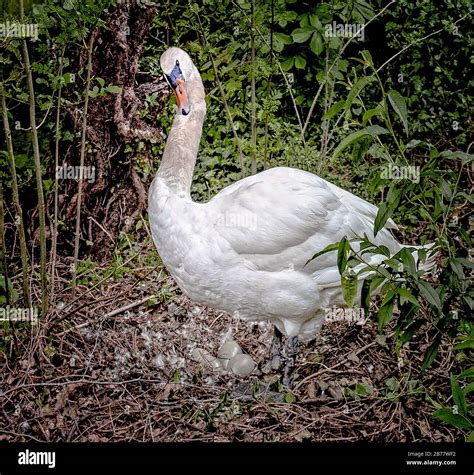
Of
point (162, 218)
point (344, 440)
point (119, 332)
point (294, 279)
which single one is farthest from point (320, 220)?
point (119, 332)

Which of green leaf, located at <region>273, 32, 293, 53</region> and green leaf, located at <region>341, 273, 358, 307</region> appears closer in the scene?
green leaf, located at <region>341, 273, 358, 307</region>

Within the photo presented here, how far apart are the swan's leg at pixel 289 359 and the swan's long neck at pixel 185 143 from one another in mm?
972

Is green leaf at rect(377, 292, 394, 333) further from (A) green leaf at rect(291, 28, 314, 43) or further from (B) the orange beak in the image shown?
(A) green leaf at rect(291, 28, 314, 43)

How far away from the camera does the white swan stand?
390 cm

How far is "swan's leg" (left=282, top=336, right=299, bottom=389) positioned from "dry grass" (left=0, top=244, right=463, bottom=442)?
6 cm

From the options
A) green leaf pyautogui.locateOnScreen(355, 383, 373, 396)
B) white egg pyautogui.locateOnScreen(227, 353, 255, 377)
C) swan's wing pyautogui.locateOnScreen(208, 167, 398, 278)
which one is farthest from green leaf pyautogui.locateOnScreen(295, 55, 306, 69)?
green leaf pyautogui.locateOnScreen(355, 383, 373, 396)

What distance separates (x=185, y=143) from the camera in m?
4.23

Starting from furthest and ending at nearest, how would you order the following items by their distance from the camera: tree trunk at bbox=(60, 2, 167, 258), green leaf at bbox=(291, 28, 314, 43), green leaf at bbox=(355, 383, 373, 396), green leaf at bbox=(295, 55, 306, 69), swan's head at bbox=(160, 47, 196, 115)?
green leaf at bbox=(295, 55, 306, 69), green leaf at bbox=(291, 28, 314, 43), tree trunk at bbox=(60, 2, 167, 258), green leaf at bbox=(355, 383, 373, 396), swan's head at bbox=(160, 47, 196, 115)

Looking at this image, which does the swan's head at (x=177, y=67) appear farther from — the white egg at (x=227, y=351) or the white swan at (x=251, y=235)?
the white egg at (x=227, y=351)

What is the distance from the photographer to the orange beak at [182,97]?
4168 millimetres

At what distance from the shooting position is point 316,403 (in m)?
4.19

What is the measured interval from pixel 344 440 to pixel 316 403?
0.32 m

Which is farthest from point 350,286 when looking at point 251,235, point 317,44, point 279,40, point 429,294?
point 317,44

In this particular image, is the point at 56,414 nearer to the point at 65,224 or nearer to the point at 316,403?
the point at 316,403
